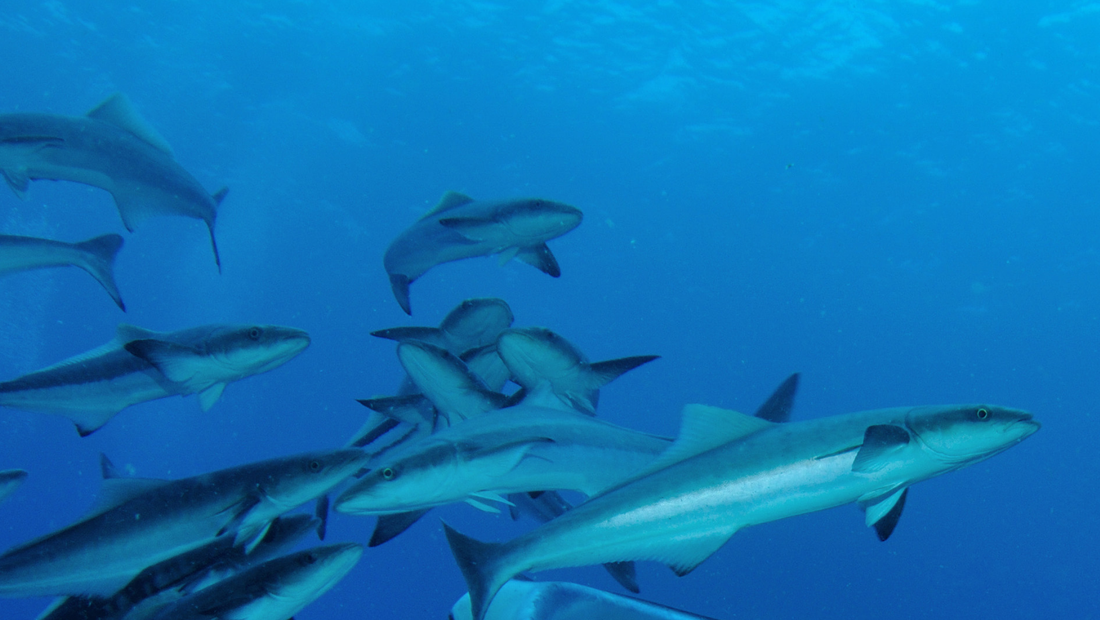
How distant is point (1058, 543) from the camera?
215 feet

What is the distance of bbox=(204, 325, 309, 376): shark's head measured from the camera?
3.57m

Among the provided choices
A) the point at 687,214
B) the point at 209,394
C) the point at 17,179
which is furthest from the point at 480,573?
the point at 687,214

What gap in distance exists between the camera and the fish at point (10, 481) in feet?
12.1

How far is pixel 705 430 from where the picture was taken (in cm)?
262

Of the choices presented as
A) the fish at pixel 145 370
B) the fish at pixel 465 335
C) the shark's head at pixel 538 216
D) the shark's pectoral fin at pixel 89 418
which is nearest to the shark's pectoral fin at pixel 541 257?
the shark's head at pixel 538 216

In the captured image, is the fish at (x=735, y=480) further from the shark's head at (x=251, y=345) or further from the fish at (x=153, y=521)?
the shark's head at (x=251, y=345)

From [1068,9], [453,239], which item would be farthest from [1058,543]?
[453,239]

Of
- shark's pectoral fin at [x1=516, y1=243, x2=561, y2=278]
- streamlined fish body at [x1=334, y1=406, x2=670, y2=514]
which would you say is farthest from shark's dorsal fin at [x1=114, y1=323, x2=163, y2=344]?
shark's pectoral fin at [x1=516, y1=243, x2=561, y2=278]

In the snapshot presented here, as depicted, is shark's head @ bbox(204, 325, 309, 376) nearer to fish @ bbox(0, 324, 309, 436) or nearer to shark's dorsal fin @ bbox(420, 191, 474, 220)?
fish @ bbox(0, 324, 309, 436)

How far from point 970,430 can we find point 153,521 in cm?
374

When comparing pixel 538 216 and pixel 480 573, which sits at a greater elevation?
pixel 538 216

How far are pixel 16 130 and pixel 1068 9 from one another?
103 ft

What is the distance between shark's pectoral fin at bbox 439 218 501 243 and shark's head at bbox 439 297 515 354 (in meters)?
0.56

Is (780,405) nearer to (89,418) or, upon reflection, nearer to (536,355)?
(536,355)
